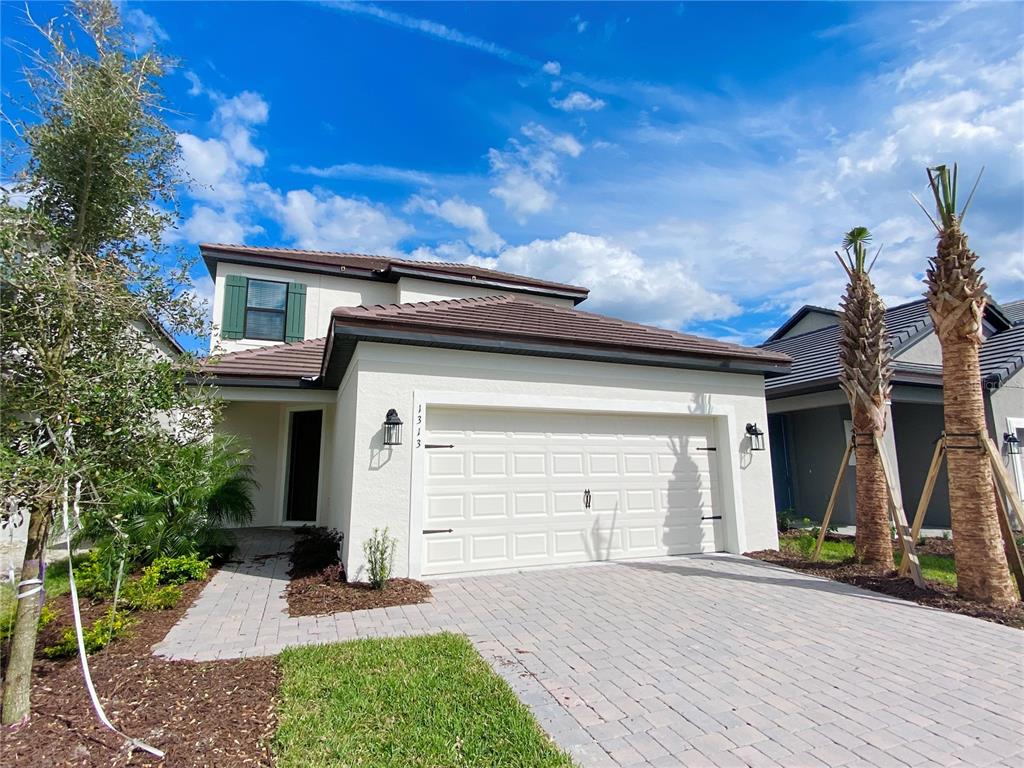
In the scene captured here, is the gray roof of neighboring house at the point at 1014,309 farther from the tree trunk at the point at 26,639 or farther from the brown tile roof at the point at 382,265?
the tree trunk at the point at 26,639

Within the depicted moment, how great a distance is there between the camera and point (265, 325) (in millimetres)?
13375

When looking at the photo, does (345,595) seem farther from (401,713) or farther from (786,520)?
(786,520)

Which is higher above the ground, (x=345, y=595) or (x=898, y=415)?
(x=898, y=415)

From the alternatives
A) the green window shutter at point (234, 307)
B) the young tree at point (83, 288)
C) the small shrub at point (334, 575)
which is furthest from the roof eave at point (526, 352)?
the green window shutter at point (234, 307)

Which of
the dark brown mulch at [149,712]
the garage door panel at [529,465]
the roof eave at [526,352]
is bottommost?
the dark brown mulch at [149,712]

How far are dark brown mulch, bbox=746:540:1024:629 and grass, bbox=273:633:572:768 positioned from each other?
5.57 m

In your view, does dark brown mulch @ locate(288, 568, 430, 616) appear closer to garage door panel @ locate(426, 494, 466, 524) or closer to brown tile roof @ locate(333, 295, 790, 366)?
garage door panel @ locate(426, 494, 466, 524)

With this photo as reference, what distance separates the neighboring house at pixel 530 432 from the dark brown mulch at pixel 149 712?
2.47 metres

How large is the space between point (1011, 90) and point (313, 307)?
46.7 feet

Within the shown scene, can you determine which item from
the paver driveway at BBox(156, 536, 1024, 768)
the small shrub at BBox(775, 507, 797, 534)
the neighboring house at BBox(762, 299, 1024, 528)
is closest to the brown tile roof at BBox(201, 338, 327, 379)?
the paver driveway at BBox(156, 536, 1024, 768)

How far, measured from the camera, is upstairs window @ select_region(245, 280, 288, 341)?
13250 mm

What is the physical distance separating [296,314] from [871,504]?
13.7 metres

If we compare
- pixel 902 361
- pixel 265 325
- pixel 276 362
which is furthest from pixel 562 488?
pixel 902 361

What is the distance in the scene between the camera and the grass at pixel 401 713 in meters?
2.83
